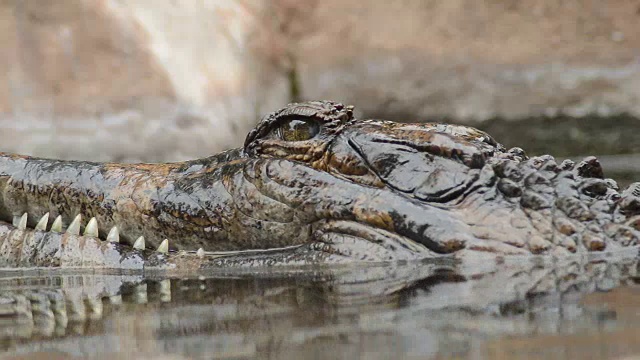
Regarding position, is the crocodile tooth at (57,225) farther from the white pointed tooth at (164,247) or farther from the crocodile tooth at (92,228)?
the white pointed tooth at (164,247)

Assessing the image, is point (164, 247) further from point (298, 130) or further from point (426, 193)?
point (426, 193)

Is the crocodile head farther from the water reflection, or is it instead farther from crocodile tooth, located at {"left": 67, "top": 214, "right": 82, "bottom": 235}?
crocodile tooth, located at {"left": 67, "top": 214, "right": 82, "bottom": 235}

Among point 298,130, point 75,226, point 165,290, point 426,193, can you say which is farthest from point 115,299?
point 426,193

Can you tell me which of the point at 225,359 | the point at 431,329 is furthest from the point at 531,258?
the point at 225,359

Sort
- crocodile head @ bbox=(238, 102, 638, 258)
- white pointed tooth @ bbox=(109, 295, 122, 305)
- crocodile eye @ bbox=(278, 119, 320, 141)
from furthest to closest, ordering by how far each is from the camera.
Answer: crocodile eye @ bbox=(278, 119, 320, 141)
crocodile head @ bbox=(238, 102, 638, 258)
white pointed tooth @ bbox=(109, 295, 122, 305)

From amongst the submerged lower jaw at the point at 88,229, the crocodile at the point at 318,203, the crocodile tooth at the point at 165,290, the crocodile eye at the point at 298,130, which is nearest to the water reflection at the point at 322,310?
the crocodile tooth at the point at 165,290

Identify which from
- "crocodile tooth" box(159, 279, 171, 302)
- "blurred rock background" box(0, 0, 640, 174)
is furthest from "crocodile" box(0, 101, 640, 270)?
"blurred rock background" box(0, 0, 640, 174)

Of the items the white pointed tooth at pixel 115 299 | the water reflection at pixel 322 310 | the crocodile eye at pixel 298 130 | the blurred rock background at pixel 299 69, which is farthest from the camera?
the blurred rock background at pixel 299 69
